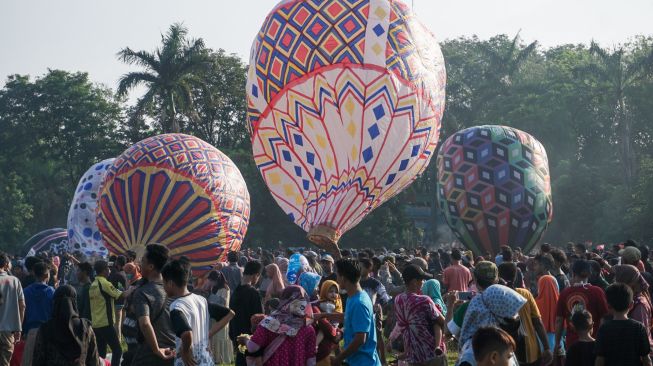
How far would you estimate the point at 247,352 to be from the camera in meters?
8.20

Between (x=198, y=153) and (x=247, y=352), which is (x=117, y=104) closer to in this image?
(x=198, y=153)

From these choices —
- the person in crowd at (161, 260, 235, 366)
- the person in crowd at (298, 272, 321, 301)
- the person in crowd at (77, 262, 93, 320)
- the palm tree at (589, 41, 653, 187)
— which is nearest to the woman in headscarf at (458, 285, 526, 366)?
the person in crowd at (161, 260, 235, 366)

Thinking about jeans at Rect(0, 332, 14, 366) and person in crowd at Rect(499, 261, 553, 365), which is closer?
person in crowd at Rect(499, 261, 553, 365)

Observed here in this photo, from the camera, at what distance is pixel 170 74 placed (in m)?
48.3

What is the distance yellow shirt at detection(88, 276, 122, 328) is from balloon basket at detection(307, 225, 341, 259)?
8395mm

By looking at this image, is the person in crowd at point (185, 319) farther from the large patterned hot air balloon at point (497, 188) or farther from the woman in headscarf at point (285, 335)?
the large patterned hot air balloon at point (497, 188)

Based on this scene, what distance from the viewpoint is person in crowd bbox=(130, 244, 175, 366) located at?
7.90 m

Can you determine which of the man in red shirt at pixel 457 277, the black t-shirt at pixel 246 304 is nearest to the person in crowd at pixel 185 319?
the black t-shirt at pixel 246 304

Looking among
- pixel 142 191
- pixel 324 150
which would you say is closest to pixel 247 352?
pixel 324 150

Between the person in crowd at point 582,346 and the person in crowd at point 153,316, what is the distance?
3.35 metres

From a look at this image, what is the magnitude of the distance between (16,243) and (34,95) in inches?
342

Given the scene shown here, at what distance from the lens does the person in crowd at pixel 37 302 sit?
462 inches

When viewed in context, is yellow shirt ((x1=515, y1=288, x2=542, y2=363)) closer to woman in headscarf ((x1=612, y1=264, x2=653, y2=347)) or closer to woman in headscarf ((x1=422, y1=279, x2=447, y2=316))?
woman in headscarf ((x1=612, y1=264, x2=653, y2=347))

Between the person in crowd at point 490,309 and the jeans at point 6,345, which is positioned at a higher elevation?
the person in crowd at point 490,309
